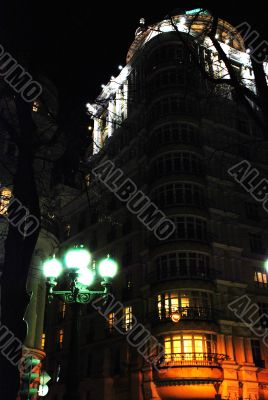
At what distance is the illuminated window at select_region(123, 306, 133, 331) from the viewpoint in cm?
3738

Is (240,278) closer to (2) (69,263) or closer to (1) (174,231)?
(1) (174,231)

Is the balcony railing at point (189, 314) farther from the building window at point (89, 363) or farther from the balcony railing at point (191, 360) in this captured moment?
the building window at point (89, 363)

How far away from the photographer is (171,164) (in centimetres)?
3862

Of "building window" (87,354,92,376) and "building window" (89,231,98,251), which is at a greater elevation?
"building window" (89,231,98,251)

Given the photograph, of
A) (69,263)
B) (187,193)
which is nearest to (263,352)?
(187,193)

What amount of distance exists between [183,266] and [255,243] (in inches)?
340

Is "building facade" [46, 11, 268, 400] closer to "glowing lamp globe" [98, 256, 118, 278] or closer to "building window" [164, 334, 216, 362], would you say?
"building window" [164, 334, 216, 362]

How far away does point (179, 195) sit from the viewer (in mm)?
37312

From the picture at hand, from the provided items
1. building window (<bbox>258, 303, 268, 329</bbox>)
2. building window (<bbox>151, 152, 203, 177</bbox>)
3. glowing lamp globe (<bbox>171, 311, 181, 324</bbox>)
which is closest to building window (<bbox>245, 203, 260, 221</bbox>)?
building window (<bbox>151, 152, 203, 177</bbox>)

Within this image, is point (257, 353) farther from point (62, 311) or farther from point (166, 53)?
point (166, 53)

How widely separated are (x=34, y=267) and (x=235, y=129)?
990 inches

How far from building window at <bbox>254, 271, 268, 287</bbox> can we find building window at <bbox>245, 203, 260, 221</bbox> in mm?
5130

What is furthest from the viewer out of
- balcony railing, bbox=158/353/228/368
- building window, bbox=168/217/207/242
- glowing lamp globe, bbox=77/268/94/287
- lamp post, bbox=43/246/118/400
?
building window, bbox=168/217/207/242

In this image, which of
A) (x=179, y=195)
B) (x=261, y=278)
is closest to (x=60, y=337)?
(x=179, y=195)
